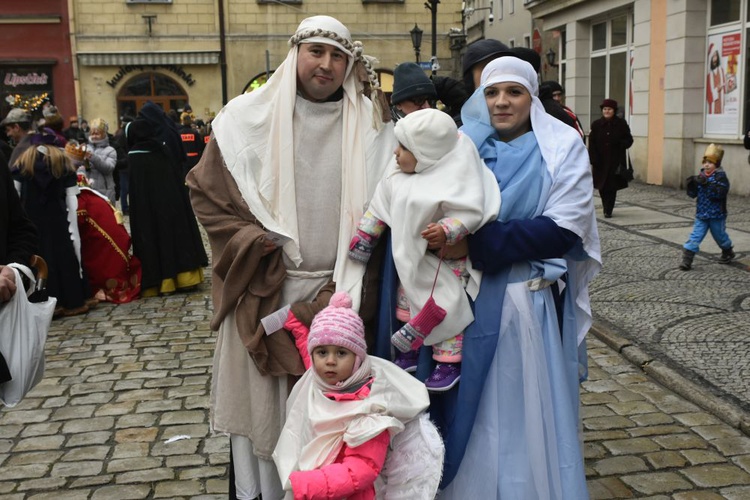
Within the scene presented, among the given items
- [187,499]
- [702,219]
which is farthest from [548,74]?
[187,499]

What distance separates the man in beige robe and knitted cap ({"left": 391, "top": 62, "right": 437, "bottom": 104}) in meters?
1.64

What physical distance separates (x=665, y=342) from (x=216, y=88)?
2631 cm

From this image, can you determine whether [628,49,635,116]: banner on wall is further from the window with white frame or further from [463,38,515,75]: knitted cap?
[463,38,515,75]: knitted cap

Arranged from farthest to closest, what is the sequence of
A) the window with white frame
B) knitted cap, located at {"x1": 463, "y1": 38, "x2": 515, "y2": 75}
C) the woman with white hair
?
the window with white frame
knitted cap, located at {"x1": 463, "y1": 38, "x2": 515, "y2": 75}
the woman with white hair

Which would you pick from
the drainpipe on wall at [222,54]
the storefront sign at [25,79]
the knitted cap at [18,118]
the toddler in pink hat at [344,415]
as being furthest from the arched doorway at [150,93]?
the toddler in pink hat at [344,415]

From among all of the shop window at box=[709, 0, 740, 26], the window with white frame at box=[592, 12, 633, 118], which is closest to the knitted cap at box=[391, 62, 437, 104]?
the shop window at box=[709, 0, 740, 26]

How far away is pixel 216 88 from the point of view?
100.0ft

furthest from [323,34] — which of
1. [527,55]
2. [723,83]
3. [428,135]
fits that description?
[723,83]

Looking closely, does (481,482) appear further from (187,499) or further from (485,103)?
(187,499)

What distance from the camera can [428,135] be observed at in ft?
9.55

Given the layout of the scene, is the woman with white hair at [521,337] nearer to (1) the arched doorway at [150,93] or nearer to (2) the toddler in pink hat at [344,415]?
(2) the toddler in pink hat at [344,415]

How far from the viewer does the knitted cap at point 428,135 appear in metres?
2.91

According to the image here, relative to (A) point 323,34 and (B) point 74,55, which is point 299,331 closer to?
(A) point 323,34

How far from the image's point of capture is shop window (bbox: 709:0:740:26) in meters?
15.6
